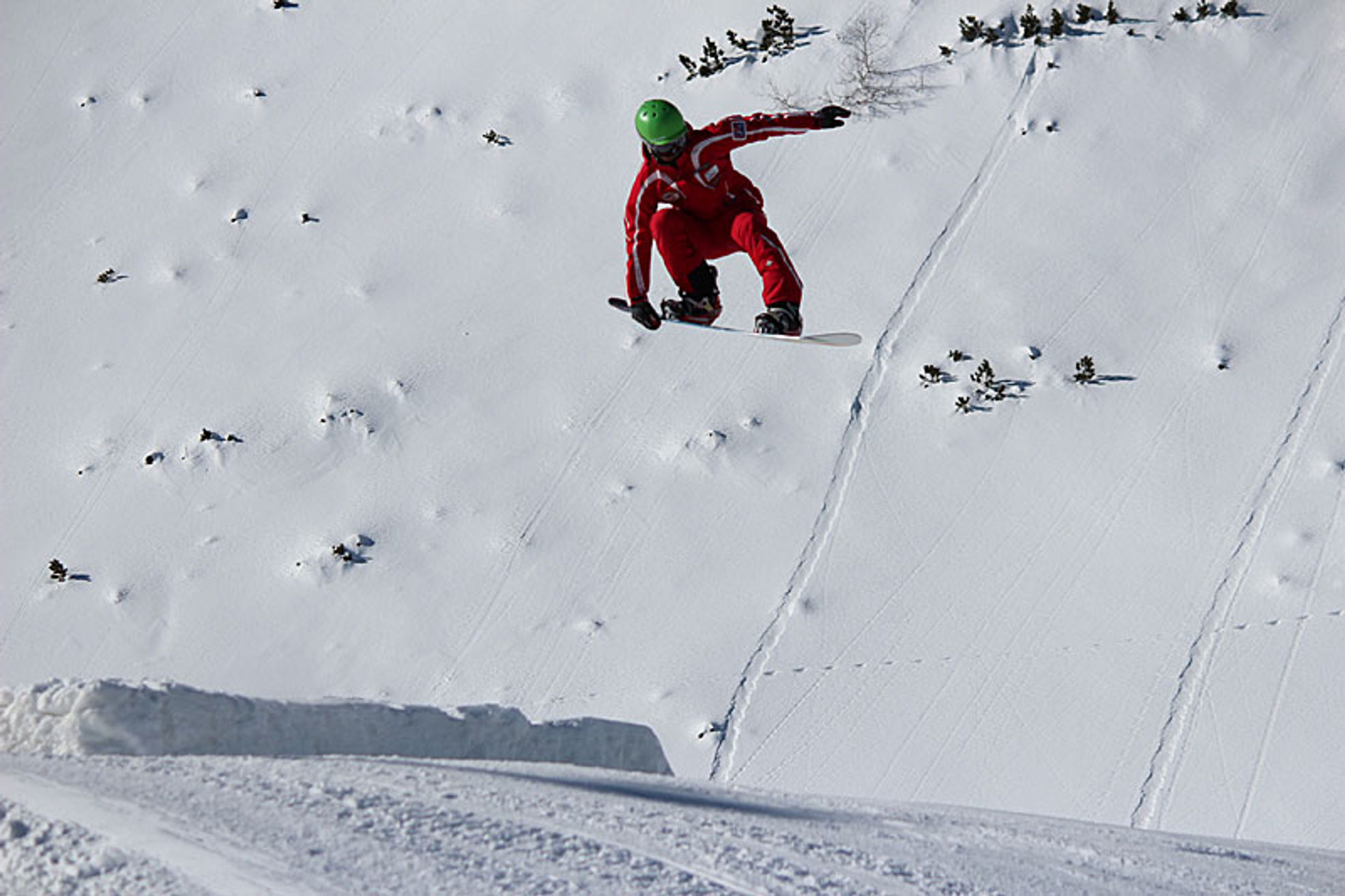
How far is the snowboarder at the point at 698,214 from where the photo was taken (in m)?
7.22

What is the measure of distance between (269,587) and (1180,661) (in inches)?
281

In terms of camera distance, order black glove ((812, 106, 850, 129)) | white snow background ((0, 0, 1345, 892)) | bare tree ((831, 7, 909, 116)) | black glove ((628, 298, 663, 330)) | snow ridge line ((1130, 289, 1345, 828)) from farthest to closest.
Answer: bare tree ((831, 7, 909, 116)) → white snow background ((0, 0, 1345, 892)) → snow ridge line ((1130, 289, 1345, 828)) → black glove ((628, 298, 663, 330)) → black glove ((812, 106, 850, 129))

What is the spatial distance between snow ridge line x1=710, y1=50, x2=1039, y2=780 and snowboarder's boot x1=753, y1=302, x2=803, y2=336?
150 inches

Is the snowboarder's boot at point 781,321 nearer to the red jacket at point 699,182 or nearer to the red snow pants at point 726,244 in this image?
the red snow pants at point 726,244

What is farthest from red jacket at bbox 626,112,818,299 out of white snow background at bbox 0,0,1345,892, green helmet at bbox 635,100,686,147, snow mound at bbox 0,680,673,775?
white snow background at bbox 0,0,1345,892

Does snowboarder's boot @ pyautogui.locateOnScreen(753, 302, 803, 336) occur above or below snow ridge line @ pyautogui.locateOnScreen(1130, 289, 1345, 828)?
below

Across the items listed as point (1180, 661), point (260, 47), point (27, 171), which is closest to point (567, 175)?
point (260, 47)

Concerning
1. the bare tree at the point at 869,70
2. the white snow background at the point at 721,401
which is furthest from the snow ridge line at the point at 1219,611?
the bare tree at the point at 869,70

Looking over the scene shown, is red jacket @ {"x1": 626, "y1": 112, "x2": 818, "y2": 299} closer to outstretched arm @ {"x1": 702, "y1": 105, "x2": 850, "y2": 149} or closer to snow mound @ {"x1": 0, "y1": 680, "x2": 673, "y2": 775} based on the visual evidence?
outstretched arm @ {"x1": 702, "y1": 105, "x2": 850, "y2": 149}

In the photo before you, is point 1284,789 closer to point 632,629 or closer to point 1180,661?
point 1180,661

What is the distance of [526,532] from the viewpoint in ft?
40.3

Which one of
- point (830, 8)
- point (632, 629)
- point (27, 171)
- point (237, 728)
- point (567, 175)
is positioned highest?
point (830, 8)

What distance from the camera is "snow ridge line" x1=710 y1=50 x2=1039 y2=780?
10672 millimetres

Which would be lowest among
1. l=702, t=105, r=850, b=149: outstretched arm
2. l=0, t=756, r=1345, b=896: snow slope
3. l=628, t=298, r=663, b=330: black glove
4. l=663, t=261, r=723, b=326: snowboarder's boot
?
l=0, t=756, r=1345, b=896: snow slope
